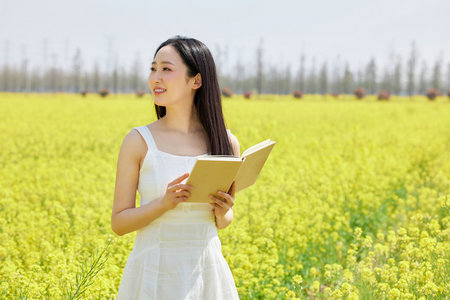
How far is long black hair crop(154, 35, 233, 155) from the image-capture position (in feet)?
6.84

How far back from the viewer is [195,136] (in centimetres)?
217

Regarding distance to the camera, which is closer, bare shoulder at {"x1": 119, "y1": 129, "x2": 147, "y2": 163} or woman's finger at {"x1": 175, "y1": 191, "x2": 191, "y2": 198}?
woman's finger at {"x1": 175, "y1": 191, "x2": 191, "y2": 198}

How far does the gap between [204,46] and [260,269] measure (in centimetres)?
215

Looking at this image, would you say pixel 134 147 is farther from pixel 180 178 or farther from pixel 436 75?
pixel 436 75

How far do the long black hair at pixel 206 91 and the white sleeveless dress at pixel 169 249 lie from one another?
0.17 metres

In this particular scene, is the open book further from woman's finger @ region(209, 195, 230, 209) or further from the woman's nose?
the woman's nose

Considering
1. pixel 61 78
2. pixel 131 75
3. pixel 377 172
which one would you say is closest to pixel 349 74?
pixel 131 75

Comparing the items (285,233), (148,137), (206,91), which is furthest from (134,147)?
(285,233)

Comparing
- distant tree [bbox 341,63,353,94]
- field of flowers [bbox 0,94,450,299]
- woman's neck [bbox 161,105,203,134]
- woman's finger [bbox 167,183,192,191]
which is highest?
distant tree [bbox 341,63,353,94]

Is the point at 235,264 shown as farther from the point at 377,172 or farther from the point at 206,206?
the point at 377,172

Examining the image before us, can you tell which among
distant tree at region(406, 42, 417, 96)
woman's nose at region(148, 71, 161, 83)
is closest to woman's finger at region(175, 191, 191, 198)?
woman's nose at region(148, 71, 161, 83)

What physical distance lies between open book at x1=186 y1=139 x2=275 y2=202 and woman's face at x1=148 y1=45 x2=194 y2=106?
384 mm

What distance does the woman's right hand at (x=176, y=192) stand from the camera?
183 centimetres

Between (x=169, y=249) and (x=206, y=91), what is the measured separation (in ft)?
2.15
